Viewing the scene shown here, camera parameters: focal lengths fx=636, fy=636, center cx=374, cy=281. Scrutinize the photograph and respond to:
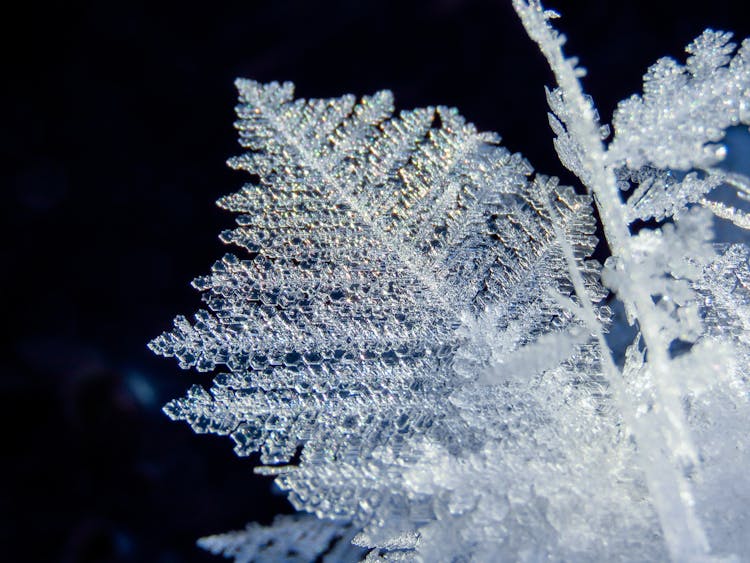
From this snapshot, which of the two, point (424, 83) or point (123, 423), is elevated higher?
point (424, 83)

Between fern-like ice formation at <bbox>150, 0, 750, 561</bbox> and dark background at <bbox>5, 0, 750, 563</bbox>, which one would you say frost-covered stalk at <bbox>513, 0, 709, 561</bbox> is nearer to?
fern-like ice formation at <bbox>150, 0, 750, 561</bbox>

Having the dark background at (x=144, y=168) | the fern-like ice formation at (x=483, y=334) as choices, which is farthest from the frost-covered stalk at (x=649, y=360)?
the dark background at (x=144, y=168)

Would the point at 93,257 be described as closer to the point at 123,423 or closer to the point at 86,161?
the point at 86,161

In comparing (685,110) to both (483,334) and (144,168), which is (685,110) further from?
(144,168)

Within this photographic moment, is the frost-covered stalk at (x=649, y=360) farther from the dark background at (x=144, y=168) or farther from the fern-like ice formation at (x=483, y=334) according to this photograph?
the dark background at (x=144, y=168)

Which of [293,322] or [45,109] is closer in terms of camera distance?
[293,322]

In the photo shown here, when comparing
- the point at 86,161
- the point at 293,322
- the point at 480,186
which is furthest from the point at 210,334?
the point at 86,161
